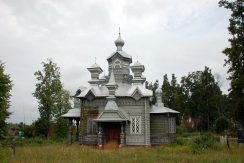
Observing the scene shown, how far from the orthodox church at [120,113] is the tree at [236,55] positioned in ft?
22.2

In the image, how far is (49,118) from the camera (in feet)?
119

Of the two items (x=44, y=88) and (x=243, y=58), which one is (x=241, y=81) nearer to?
(x=243, y=58)

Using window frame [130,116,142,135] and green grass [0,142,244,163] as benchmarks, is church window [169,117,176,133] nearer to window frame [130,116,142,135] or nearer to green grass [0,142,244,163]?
window frame [130,116,142,135]

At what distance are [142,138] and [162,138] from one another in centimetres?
234

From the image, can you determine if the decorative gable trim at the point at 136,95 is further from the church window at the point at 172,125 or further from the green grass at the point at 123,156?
the green grass at the point at 123,156

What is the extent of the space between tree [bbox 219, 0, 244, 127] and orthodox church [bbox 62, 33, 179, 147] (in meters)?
6.77

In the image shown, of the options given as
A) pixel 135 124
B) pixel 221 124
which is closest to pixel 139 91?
pixel 135 124

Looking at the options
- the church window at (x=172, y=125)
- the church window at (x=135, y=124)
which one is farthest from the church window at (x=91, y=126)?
the church window at (x=172, y=125)

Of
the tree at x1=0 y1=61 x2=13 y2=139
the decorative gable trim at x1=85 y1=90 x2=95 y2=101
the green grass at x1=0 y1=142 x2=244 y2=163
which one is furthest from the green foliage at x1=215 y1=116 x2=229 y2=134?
the tree at x1=0 y1=61 x2=13 y2=139

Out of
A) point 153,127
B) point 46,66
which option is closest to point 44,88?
point 46,66

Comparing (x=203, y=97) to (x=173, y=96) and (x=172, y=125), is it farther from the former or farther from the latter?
(x=172, y=125)

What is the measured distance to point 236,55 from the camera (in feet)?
81.5

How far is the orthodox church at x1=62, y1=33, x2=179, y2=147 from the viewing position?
29.3 m

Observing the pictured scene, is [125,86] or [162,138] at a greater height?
[125,86]
